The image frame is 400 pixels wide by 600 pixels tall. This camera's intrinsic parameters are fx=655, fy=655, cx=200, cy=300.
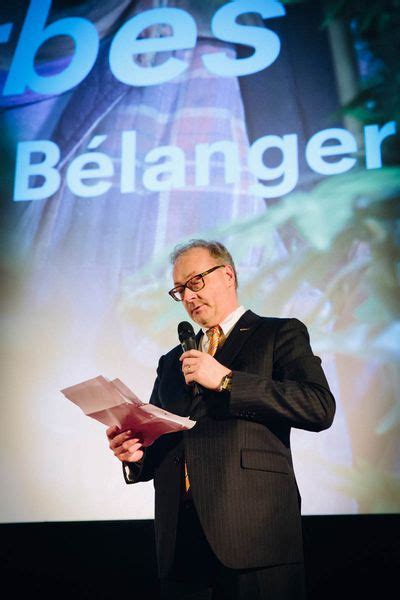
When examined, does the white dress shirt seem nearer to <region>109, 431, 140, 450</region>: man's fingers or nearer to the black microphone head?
the black microphone head

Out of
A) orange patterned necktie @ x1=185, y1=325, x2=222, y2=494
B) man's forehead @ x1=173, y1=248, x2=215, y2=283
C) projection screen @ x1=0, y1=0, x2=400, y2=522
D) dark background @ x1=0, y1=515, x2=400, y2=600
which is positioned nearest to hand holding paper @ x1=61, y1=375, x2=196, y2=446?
orange patterned necktie @ x1=185, y1=325, x2=222, y2=494

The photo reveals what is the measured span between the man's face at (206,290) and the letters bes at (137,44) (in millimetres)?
1702

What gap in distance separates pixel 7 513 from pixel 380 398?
1.82 metres

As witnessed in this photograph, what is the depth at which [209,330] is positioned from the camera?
81.7 inches

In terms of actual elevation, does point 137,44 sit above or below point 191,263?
above

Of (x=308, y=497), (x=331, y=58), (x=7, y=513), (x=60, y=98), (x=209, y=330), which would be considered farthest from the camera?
(x=60, y=98)

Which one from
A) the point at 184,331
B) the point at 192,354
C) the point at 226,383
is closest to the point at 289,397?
the point at 226,383

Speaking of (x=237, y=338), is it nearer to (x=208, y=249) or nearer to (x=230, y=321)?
(x=230, y=321)

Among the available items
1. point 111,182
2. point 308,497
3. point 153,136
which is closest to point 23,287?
point 111,182

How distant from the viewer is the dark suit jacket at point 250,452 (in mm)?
1701

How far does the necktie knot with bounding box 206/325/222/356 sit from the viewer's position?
201cm

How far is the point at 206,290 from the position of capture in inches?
80.4

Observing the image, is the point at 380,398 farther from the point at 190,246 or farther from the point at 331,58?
the point at 331,58

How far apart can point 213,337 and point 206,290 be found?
5.8 inches
